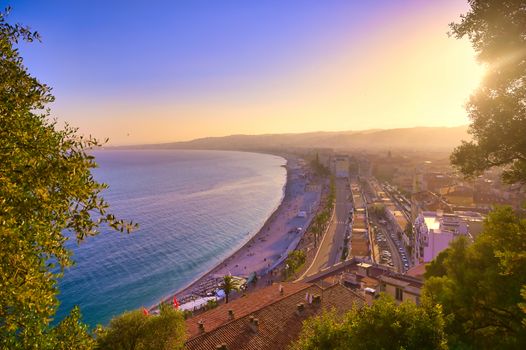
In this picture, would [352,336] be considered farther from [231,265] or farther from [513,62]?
[231,265]

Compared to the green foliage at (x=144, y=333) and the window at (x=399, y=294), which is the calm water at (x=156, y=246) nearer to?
the green foliage at (x=144, y=333)

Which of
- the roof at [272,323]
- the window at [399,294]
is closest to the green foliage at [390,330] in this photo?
the roof at [272,323]

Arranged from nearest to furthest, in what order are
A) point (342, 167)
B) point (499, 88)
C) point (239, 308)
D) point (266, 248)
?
1. point (499, 88)
2. point (239, 308)
3. point (266, 248)
4. point (342, 167)

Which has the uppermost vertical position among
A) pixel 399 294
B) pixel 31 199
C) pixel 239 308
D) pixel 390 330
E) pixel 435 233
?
pixel 31 199

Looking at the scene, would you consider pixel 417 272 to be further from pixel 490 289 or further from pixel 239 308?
pixel 490 289

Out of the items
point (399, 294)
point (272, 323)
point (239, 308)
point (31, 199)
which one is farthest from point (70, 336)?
point (399, 294)
